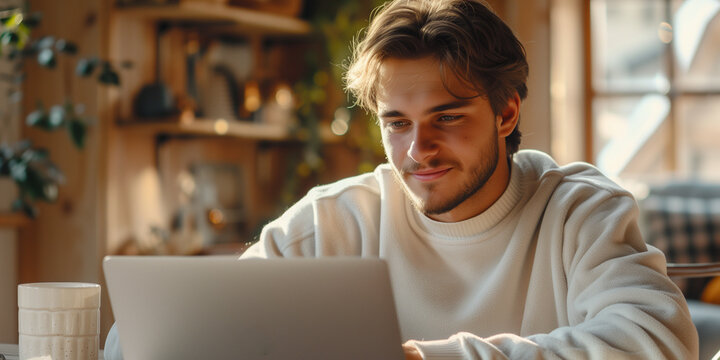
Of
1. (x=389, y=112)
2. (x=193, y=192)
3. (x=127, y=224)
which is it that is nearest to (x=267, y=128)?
(x=193, y=192)

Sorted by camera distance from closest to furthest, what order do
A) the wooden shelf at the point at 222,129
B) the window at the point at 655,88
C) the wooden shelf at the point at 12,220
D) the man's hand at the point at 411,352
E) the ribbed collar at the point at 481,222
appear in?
1. the man's hand at the point at 411,352
2. the ribbed collar at the point at 481,222
3. the wooden shelf at the point at 12,220
4. the wooden shelf at the point at 222,129
5. the window at the point at 655,88

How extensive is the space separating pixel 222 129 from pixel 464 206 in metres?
1.81

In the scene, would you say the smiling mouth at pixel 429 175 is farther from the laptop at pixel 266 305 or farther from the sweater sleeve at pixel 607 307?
the laptop at pixel 266 305

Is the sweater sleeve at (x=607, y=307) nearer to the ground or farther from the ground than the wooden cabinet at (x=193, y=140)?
nearer to the ground

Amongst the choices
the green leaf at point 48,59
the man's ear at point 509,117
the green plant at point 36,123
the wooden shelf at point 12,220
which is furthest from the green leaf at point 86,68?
the man's ear at point 509,117

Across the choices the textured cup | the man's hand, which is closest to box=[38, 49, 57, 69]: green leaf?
the textured cup

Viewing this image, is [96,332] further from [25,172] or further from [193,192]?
[193,192]

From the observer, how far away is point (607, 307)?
1.22 meters

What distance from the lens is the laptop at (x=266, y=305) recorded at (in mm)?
916

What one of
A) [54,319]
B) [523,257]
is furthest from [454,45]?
[54,319]

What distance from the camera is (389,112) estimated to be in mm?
1467

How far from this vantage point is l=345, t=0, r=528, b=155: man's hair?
4.82ft

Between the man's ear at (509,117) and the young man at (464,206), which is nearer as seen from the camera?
the young man at (464,206)

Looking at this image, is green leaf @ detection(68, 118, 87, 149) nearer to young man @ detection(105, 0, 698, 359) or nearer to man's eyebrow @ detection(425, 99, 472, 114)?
young man @ detection(105, 0, 698, 359)
